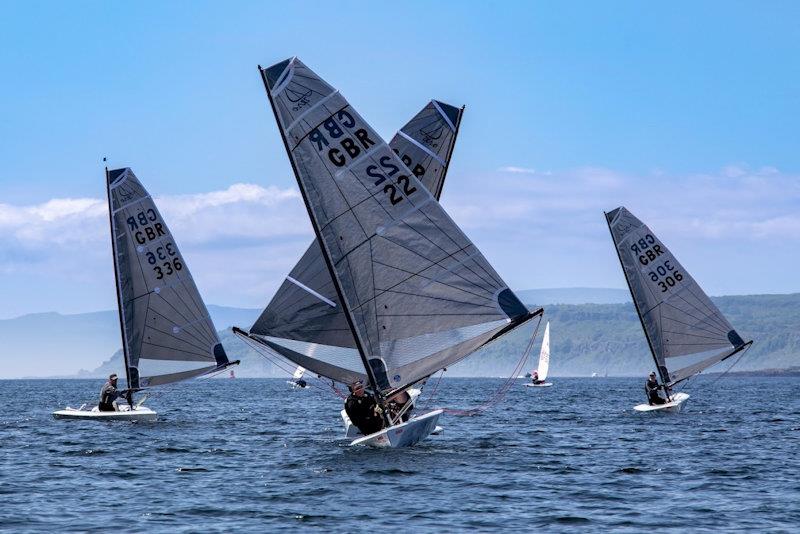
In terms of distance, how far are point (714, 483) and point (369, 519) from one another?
948 cm

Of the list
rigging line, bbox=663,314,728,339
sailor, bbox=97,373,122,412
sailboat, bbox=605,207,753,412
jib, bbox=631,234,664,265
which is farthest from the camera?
rigging line, bbox=663,314,728,339

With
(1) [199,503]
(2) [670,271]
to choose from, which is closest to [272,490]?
(1) [199,503]

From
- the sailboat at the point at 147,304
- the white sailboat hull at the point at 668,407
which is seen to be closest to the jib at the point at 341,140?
the sailboat at the point at 147,304

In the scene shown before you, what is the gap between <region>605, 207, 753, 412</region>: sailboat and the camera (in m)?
54.1

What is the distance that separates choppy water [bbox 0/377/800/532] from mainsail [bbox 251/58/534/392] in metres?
3.18

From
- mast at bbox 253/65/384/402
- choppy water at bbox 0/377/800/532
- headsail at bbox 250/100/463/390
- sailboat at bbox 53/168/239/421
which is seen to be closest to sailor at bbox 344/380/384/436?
mast at bbox 253/65/384/402

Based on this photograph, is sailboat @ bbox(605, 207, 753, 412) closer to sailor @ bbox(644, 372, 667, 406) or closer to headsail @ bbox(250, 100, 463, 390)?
sailor @ bbox(644, 372, 667, 406)

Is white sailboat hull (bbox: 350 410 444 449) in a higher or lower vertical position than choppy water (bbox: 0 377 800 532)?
higher

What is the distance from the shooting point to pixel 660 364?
53719 mm

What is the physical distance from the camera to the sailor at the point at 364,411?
30891 millimetres

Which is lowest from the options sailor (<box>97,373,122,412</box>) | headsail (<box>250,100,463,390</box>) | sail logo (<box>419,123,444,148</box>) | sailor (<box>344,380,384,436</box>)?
sailor (<box>344,380,384,436</box>)

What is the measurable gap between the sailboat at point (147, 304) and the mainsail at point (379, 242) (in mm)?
17825

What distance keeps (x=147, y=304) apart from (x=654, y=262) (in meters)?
24.2

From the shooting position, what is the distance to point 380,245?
3067 cm
